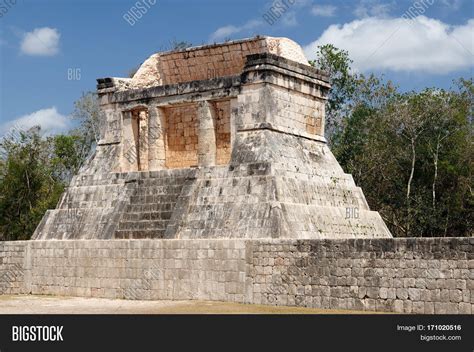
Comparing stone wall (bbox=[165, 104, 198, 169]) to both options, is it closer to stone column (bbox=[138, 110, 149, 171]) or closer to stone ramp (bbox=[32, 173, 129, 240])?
A: stone column (bbox=[138, 110, 149, 171])

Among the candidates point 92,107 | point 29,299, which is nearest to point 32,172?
point 92,107

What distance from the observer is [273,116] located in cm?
1983

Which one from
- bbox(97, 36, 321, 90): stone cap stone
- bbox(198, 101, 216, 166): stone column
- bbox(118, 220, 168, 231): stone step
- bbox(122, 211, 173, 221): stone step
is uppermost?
bbox(97, 36, 321, 90): stone cap stone

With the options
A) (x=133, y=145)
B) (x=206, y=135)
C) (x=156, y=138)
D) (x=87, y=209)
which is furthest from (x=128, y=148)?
(x=206, y=135)

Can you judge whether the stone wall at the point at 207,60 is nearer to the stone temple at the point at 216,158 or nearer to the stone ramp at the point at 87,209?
the stone temple at the point at 216,158

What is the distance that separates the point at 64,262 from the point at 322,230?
618 centimetres

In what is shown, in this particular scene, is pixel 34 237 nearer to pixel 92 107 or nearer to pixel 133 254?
pixel 133 254

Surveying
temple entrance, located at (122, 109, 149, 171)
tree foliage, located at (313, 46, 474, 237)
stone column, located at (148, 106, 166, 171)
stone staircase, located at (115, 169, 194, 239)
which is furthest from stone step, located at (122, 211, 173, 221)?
tree foliage, located at (313, 46, 474, 237)

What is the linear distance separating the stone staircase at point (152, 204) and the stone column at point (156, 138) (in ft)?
2.75

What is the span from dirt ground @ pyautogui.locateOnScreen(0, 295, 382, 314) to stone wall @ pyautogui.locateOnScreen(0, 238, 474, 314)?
42 centimetres

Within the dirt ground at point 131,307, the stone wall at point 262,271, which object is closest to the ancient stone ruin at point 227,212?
the stone wall at point 262,271

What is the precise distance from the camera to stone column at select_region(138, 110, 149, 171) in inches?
882

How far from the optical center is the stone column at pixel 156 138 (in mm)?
21688

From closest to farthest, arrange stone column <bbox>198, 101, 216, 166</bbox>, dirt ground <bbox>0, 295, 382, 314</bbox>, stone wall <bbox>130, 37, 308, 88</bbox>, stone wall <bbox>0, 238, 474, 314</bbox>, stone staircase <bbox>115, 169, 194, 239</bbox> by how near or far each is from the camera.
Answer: stone wall <bbox>0, 238, 474, 314</bbox>
dirt ground <bbox>0, 295, 382, 314</bbox>
stone staircase <bbox>115, 169, 194, 239</bbox>
stone column <bbox>198, 101, 216, 166</bbox>
stone wall <bbox>130, 37, 308, 88</bbox>
